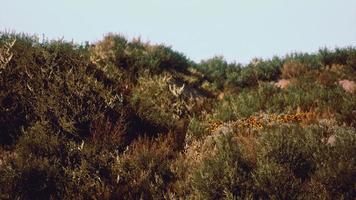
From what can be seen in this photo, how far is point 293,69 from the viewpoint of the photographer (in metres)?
13.2

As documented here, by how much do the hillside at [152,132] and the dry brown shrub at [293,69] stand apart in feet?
2.51

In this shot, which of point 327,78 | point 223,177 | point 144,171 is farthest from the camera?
point 327,78

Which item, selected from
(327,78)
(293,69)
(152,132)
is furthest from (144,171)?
(293,69)

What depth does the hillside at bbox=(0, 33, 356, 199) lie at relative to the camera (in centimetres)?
593

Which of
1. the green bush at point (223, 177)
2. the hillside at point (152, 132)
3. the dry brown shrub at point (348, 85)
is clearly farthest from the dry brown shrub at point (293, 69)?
the green bush at point (223, 177)

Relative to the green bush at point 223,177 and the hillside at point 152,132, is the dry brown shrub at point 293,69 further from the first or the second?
the green bush at point 223,177

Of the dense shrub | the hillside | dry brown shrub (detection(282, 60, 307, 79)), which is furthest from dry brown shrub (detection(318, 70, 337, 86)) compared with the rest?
the dense shrub

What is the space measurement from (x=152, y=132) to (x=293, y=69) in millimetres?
6641

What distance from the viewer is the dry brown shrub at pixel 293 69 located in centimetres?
1316

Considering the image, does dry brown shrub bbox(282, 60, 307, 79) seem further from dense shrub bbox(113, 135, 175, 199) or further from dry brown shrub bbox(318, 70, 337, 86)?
dense shrub bbox(113, 135, 175, 199)

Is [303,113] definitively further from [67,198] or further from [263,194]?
[67,198]

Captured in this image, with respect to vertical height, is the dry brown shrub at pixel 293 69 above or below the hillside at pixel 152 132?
above

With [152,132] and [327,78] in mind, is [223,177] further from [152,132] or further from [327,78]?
[327,78]

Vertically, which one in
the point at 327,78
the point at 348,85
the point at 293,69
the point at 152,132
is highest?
the point at 293,69
